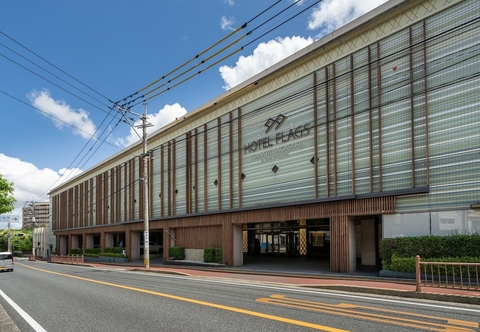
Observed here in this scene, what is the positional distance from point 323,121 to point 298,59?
400cm

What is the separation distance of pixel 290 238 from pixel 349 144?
1646cm

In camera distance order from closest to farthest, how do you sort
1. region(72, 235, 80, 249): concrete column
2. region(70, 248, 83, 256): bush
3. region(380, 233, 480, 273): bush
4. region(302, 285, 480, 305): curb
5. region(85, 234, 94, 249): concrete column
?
region(302, 285, 480, 305): curb → region(380, 233, 480, 273): bush → region(85, 234, 94, 249): concrete column → region(70, 248, 83, 256): bush → region(72, 235, 80, 249): concrete column

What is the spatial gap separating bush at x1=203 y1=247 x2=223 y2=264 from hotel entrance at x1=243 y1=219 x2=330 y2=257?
303 centimetres

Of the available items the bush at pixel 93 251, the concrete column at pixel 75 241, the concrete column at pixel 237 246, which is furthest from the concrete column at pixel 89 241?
the concrete column at pixel 237 246

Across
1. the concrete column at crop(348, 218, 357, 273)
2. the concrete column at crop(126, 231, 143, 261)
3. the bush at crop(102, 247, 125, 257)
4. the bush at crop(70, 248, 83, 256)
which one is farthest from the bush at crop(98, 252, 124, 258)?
the concrete column at crop(348, 218, 357, 273)

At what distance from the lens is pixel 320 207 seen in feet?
69.2

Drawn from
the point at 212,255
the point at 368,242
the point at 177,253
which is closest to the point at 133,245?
the point at 177,253

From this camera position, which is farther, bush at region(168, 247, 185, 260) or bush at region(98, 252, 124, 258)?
bush at region(98, 252, 124, 258)

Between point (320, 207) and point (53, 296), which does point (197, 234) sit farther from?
point (53, 296)

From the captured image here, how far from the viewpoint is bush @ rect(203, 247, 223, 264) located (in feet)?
92.4

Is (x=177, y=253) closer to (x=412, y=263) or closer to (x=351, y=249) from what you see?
(x=351, y=249)

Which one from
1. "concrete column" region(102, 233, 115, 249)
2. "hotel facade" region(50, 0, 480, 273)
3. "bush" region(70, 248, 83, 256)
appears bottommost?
"bush" region(70, 248, 83, 256)

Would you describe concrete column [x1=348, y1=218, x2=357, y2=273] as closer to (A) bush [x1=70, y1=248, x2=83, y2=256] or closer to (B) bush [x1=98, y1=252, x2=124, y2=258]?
(B) bush [x1=98, y1=252, x2=124, y2=258]

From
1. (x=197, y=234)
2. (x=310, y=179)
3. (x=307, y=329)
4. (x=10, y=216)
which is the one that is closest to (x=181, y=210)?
(x=197, y=234)
